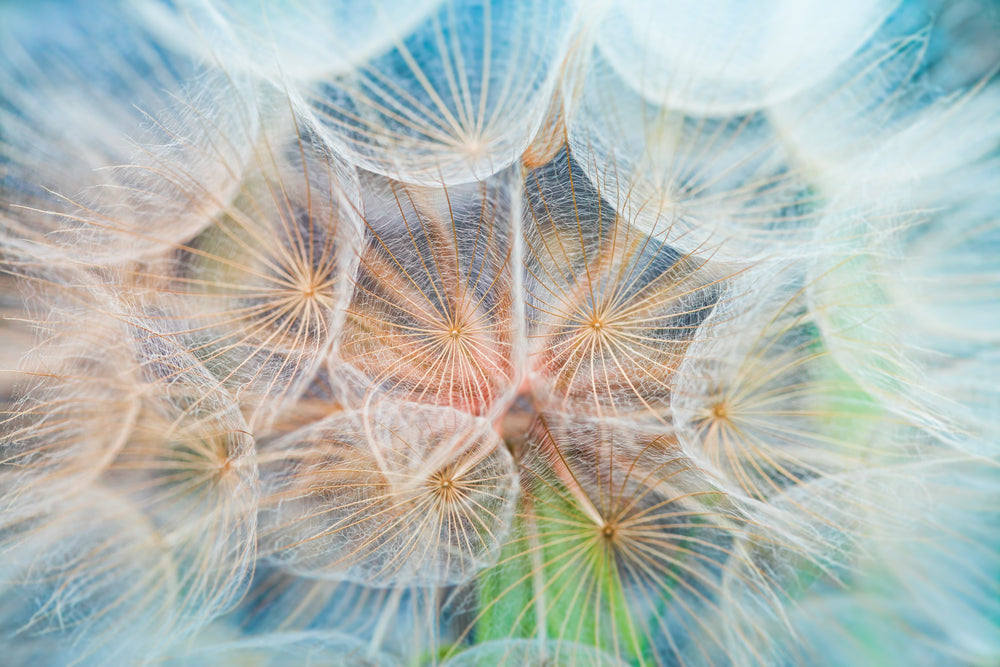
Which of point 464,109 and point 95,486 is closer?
point 464,109

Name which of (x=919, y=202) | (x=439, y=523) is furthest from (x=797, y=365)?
(x=439, y=523)

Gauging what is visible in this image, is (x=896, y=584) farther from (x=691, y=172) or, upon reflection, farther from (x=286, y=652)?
(x=286, y=652)

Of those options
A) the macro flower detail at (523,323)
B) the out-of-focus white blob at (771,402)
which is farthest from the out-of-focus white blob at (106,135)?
the out-of-focus white blob at (771,402)

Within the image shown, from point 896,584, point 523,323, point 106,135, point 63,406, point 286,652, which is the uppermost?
point 106,135

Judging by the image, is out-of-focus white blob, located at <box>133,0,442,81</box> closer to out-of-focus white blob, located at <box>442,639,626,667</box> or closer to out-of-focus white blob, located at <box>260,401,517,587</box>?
out-of-focus white blob, located at <box>260,401,517,587</box>

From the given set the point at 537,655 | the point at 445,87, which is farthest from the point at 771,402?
the point at 445,87

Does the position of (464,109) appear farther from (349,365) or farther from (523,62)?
(349,365)
